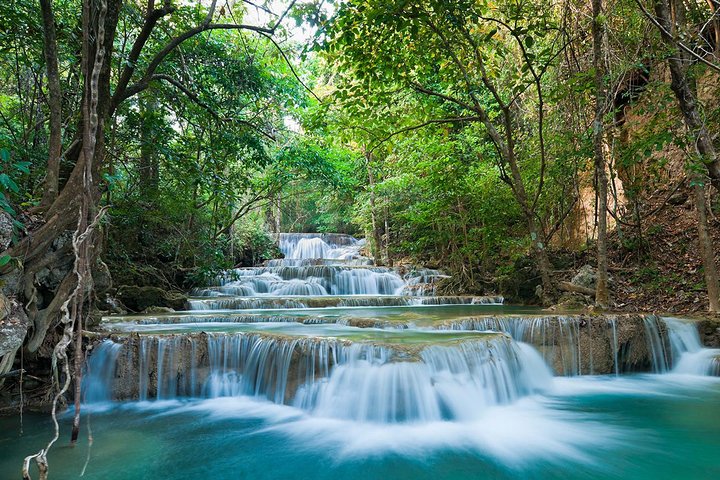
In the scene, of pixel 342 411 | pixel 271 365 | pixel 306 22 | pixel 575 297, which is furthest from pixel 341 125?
pixel 575 297

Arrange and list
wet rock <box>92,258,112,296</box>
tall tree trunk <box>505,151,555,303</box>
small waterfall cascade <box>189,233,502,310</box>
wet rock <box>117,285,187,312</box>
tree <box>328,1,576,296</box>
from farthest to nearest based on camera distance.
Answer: small waterfall cascade <box>189,233,502,310</box> < wet rock <box>117,285,187,312</box> < tall tree trunk <box>505,151,555,303</box> < wet rock <box>92,258,112,296</box> < tree <box>328,1,576,296</box>

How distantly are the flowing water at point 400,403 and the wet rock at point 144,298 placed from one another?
227 cm

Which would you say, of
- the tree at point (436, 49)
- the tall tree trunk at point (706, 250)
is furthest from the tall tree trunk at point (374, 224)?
the tall tree trunk at point (706, 250)

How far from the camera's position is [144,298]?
9.36m

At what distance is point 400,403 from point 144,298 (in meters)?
7.20

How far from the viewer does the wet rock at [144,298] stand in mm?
9195

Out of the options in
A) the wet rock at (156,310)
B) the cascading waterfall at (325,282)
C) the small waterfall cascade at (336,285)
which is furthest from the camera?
the cascading waterfall at (325,282)

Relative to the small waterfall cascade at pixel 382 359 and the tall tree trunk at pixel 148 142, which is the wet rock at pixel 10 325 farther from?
the tall tree trunk at pixel 148 142

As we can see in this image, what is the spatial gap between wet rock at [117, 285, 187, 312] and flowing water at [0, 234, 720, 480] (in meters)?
2.27

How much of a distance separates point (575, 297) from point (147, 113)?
874cm

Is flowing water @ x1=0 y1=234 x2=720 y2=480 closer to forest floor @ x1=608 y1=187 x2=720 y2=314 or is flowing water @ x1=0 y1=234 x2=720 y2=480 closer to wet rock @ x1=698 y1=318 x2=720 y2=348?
wet rock @ x1=698 y1=318 x2=720 y2=348

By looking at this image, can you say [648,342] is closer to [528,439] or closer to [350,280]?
[528,439]

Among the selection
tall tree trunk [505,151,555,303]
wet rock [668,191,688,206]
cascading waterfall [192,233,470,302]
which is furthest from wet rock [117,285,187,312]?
wet rock [668,191,688,206]

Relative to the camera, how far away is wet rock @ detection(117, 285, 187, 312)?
9.20m
